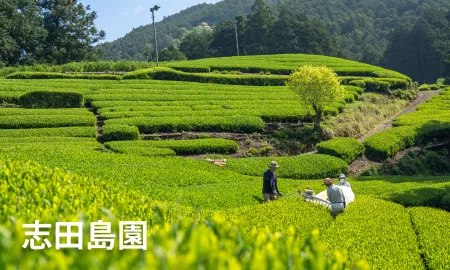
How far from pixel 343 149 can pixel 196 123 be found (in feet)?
30.2

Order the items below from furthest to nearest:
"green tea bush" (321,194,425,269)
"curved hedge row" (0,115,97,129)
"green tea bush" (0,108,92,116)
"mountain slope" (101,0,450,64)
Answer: "mountain slope" (101,0,450,64)
"green tea bush" (0,108,92,116)
"curved hedge row" (0,115,97,129)
"green tea bush" (321,194,425,269)

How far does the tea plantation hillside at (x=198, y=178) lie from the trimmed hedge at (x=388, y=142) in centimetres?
19

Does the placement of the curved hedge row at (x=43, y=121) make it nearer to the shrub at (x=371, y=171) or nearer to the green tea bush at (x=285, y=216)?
the shrub at (x=371, y=171)

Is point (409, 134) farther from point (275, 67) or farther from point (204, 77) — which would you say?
point (275, 67)

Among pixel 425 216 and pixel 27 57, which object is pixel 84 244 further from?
pixel 27 57

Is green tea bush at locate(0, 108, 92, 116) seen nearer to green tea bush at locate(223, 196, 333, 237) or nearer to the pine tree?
green tea bush at locate(223, 196, 333, 237)

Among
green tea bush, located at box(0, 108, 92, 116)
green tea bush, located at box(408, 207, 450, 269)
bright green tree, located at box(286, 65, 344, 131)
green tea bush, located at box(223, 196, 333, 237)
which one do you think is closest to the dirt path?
bright green tree, located at box(286, 65, 344, 131)

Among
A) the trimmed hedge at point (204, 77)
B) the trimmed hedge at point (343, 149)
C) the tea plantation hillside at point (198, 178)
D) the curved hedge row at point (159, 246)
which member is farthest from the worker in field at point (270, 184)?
the trimmed hedge at point (204, 77)

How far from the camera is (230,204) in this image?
14008 mm

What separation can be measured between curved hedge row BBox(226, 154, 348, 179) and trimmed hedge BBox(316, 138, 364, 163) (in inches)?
38.3

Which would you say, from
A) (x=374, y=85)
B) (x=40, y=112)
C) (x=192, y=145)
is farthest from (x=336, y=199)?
(x=374, y=85)

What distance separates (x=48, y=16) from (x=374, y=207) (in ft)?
218

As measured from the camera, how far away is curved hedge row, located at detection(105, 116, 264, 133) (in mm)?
27750

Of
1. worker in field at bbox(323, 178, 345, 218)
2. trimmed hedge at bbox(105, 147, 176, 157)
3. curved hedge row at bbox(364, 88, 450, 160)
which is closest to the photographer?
worker in field at bbox(323, 178, 345, 218)
